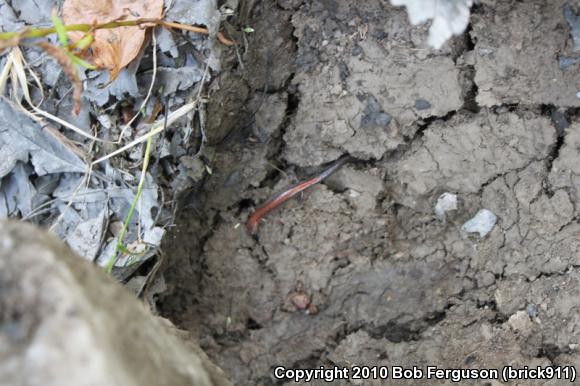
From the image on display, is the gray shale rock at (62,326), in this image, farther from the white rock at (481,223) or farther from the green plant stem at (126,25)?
the white rock at (481,223)

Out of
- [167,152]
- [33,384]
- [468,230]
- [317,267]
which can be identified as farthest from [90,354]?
[468,230]

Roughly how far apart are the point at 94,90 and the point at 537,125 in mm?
1522

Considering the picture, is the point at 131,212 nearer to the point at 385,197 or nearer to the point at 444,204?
the point at 385,197

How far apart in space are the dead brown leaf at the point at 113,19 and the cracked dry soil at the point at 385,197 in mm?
304

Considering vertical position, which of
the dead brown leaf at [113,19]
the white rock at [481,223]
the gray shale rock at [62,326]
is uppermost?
the gray shale rock at [62,326]

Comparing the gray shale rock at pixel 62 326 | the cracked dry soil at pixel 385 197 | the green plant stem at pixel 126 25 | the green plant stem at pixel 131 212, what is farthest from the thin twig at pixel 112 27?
the gray shale rock at pixel 62 326

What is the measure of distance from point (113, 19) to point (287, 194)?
838mm

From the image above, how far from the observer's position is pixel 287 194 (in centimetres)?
225

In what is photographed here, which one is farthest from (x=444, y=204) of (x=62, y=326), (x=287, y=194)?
(x=62, y=326)

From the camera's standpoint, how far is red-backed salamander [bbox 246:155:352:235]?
2238 millimetres

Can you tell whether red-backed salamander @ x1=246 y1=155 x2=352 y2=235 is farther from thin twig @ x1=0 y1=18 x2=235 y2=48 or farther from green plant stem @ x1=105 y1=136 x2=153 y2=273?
thin twig @ x1=0 y1=18 x2=235 y2=48

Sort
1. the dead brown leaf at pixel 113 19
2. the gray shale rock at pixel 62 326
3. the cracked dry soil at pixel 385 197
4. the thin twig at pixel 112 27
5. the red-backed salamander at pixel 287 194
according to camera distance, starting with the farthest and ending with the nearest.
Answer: the red-backed salamander at pixel 287 194 → the cracked dry soil at pixel 385 197 → the dead brown leaf at pixel 113 19 → the thin twig at pixel 112 27 → the gray shale rock at pixel 62 326

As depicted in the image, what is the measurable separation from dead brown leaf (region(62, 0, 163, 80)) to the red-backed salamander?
69cm

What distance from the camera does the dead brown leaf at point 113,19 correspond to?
1.99m
